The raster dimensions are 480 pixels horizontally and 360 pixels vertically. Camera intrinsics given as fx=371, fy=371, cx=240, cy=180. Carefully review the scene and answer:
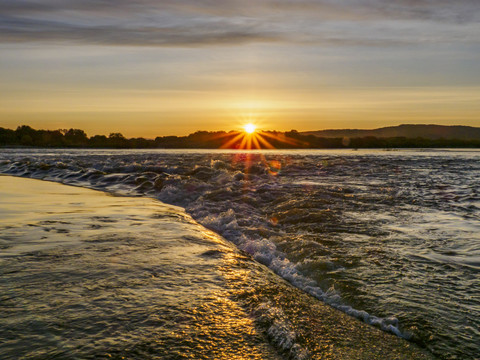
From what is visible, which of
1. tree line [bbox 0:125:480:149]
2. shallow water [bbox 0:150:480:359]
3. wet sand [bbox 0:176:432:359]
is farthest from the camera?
tree line [bbox 0:125:480:149]

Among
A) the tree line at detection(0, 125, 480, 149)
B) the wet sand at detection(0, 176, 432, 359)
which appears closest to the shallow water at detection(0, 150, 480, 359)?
the wet sand at detection(0, 176, 432, 359)

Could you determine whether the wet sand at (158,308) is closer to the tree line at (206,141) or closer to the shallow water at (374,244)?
the shallow water at (374,244)

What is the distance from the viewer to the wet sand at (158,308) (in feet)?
8.19

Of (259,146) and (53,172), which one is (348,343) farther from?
(259,146)

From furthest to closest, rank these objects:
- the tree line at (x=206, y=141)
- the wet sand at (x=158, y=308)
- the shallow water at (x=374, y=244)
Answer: the tree line at (x=206, y=141)
the shallow water at (x=374, y=244)
the wet sand at (x=158, y=308)

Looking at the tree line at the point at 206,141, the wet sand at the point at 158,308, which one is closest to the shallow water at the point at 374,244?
the wet sand at the point at 158,308

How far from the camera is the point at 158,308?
3.01 metres

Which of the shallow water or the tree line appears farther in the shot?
the tree line

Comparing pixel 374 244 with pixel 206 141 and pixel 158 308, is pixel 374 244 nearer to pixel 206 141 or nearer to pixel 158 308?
pixel 158 308

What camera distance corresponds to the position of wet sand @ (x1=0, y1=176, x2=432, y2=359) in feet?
8.19

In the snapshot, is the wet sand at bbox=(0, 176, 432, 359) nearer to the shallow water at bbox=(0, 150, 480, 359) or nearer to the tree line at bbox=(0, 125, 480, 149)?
the shallow water at bbox=(0, 150, 480, 359)

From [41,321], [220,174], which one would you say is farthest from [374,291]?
[220,174]

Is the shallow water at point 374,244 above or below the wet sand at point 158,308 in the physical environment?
below

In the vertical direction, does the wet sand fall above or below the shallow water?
above
